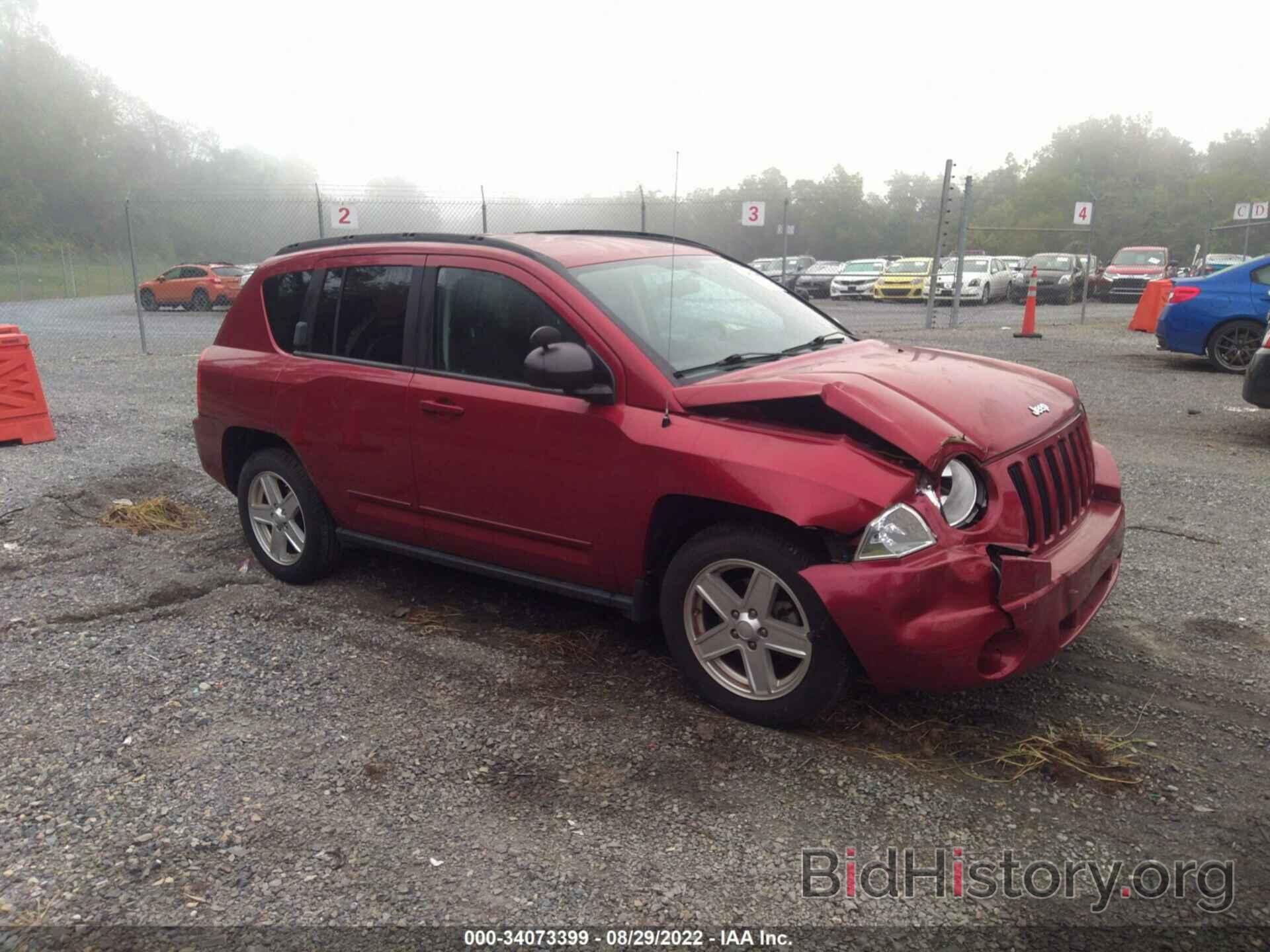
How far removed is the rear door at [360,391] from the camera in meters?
4.57

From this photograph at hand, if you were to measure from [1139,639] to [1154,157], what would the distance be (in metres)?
57.6

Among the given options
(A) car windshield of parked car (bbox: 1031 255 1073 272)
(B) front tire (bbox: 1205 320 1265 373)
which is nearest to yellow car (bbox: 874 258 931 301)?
(A) car windshield of parked car (bbox: 1031 255 1073 272)

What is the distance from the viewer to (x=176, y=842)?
3041 mm

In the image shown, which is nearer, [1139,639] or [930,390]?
[930,390]

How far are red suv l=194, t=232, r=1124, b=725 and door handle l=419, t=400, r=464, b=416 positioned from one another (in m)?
0.01

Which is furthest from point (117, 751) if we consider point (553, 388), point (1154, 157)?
point (1154, 157)

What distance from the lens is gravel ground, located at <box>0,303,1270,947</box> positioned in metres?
2.79

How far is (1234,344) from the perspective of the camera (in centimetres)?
1227

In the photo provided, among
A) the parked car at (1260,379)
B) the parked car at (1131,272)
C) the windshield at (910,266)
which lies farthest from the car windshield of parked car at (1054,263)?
the parked car at (1260,379)

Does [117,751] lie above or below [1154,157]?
below

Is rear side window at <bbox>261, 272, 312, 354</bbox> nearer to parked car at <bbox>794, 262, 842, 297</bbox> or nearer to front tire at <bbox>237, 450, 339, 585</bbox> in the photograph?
front tire at <bbox>237, 450, 339, 585</bbox>

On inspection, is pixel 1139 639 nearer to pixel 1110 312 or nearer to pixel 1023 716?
pixel 1023 716

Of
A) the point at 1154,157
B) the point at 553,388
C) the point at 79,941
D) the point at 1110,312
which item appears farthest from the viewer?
the point at 1154,157

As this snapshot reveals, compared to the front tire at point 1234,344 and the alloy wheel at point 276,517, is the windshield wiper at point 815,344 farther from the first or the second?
the front tire at point 1234,344
